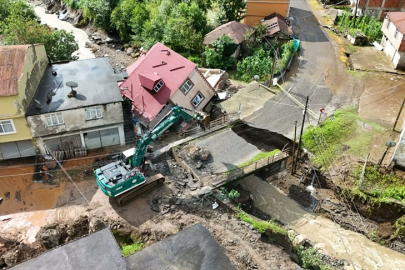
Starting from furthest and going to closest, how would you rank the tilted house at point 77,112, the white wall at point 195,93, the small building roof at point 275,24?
the small building roof at point 275,24, the white wall at point 195,93, the tilted house at point 77,112

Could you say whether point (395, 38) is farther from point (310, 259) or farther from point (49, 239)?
point (49, 239)

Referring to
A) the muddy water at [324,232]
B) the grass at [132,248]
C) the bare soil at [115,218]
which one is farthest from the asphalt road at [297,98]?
the grass at [132,248]

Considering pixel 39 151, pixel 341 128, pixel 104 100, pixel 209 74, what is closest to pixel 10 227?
pixel 39 151

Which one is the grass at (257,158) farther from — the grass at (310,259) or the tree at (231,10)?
the tree at (231,10)

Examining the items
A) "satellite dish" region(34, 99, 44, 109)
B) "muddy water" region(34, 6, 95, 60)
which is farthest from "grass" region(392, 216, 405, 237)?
"muddy water" region(34, 6, 95, 60)

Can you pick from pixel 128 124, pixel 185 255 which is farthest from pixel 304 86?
pixel 185 255

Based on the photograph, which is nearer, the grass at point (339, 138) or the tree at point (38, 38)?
the grass at point (339, 138)

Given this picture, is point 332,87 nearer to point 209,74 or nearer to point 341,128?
point 341,128
